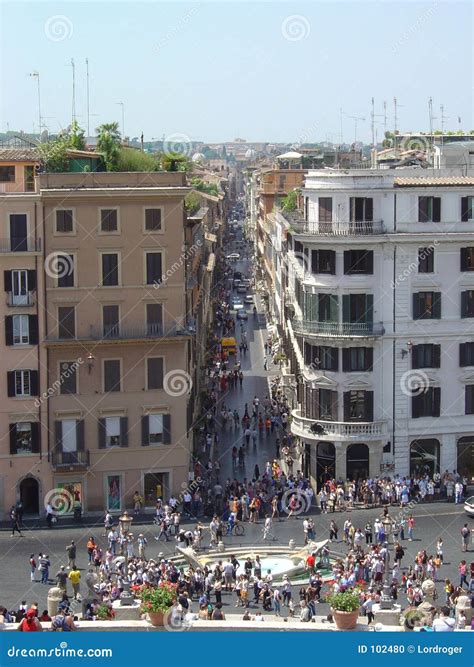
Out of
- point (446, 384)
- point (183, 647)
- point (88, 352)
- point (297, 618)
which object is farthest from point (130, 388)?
point (183, 647)

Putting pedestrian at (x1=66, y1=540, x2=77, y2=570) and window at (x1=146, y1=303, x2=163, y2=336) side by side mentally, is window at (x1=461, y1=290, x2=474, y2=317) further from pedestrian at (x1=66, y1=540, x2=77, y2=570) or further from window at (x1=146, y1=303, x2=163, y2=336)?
pedestrian at (x1=66, y1=540, x2=77, y2=570)

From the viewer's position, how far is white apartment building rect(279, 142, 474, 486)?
6128cm

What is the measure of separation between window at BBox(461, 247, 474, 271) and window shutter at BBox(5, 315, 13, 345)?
2003 centimetres

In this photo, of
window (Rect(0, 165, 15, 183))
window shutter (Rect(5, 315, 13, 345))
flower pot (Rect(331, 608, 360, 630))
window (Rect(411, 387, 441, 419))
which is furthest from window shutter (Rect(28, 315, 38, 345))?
flower pot (Rect(331, 608, 360, 630))

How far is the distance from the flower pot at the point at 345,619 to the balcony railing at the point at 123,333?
22.8 meters

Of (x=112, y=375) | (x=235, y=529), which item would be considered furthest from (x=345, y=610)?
(x=112, y=375)

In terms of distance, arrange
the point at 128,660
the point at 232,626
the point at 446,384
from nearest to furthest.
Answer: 1. the point at 128,660
2. the point at 232,626
3. the point at 446,384

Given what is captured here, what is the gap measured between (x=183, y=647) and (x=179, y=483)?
30.8 metres

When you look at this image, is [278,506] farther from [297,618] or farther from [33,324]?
[297,618]

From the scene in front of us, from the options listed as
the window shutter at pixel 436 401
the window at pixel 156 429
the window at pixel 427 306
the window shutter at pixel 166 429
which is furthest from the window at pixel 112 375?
the window shutter at pixel 436 401

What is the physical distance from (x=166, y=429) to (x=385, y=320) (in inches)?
427

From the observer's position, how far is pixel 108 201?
58500 millimetres

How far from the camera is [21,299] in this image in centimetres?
5850

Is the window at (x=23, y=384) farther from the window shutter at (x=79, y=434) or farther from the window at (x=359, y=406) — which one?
the window at (x=359, y=406)
